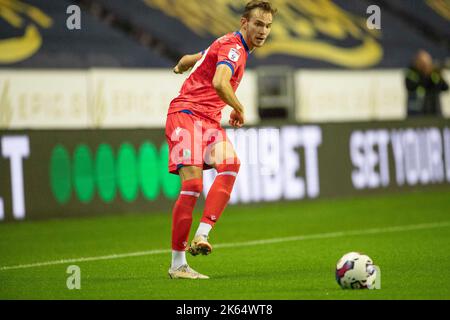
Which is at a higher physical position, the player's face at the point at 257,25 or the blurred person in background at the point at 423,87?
the blurred person in background at the point at 423,87

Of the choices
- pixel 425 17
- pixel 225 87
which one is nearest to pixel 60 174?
pixel 225 87

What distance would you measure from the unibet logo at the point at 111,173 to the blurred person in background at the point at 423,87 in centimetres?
544

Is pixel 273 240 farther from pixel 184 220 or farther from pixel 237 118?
pixel 237 118

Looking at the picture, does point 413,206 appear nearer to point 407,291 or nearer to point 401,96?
point 401,96

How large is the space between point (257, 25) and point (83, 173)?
20.3 feet

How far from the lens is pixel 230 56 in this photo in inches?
307

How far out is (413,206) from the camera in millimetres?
15070

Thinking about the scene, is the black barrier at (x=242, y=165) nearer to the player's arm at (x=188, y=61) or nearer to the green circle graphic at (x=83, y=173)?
the green circle graphic at (x=83, y=173)

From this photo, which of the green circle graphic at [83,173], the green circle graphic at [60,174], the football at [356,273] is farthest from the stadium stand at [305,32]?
the football at [356,273]

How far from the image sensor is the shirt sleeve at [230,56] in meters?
7.77

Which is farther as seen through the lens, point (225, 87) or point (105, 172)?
point (105, 172)

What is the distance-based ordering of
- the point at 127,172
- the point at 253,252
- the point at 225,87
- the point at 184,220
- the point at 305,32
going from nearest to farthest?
the point at 225,87
the point at 184,220
the point at 253,252
the point at 127,172
the point at 305,32

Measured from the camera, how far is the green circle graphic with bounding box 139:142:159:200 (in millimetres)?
14336

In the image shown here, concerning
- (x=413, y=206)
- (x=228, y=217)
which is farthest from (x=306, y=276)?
(x=413, y=206)
